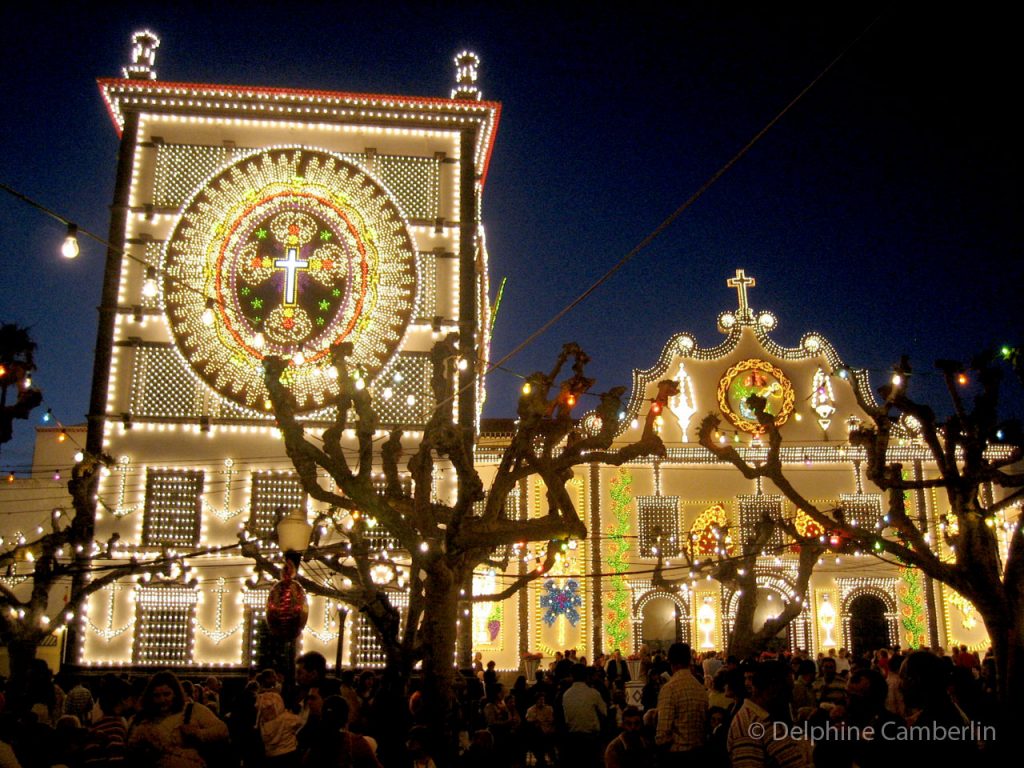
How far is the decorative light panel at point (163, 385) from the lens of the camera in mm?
25266

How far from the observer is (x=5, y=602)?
68.3 feet

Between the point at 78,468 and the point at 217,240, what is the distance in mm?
7199

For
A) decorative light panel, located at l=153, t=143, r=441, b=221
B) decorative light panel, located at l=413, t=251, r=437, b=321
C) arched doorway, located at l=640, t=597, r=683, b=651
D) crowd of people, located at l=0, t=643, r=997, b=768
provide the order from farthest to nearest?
arched doorway, located at l=640, t=597, r=683, b=651, decorative light panel, located at l=153, t=143, r=441, b=221, decorative light panel, located at l=413, t=251, r=437, b=321, crowd of people, located at l=0, t=643, r=997, b=768

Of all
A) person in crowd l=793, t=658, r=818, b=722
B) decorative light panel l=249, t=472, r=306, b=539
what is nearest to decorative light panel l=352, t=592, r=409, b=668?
decorative light panel l=249, t=472, r=306, b=539

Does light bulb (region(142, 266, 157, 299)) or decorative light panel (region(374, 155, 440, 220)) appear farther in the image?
decorative light panel (region(374, 155, 440, 220))

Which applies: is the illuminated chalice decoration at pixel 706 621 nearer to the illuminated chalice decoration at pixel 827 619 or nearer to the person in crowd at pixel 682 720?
the illuminated chalice decoration at pixel 827 619

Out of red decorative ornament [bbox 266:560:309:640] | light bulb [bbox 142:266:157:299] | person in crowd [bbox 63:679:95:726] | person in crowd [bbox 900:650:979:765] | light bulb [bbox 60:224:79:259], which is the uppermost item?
light bulb [bbox 142:266:157:299]

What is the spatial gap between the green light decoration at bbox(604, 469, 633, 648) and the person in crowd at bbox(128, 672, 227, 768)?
2184 cm

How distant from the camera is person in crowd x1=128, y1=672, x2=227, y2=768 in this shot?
277 inches

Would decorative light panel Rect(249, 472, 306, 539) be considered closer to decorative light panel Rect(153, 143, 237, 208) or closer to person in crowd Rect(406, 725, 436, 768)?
decorative light panel Rect(153, 143, 237, 208)

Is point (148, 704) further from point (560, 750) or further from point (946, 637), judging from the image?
point (946, 637)

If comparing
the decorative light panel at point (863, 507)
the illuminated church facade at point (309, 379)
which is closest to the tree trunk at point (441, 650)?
the illuminated church facade at point (309, 379)

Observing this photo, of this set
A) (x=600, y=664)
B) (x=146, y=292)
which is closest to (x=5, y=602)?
(x=146, y=292)

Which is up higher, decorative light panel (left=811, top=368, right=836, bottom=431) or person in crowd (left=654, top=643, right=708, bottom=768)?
decorative light panel (left=811, top=368, right=836, bottom=431)
